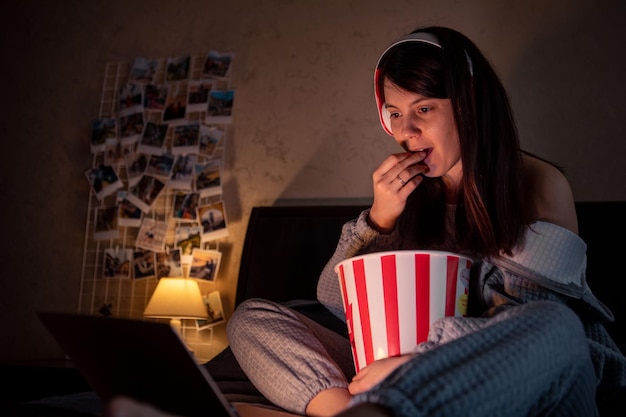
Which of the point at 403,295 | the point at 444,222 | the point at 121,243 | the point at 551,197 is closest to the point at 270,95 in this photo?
the point at 121,243

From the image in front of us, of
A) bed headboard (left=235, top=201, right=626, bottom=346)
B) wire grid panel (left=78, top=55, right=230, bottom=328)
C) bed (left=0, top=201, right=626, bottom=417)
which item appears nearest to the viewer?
bed (left=0, top=201, right=626, bottom=417)

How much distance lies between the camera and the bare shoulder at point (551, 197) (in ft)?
3.79

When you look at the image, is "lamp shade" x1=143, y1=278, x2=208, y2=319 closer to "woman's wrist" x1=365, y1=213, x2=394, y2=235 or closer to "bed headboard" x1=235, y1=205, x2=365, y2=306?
"bed headboard" x1=235, y1=205, x2=365, y2=306

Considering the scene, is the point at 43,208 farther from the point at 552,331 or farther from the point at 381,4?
the point at 552,331

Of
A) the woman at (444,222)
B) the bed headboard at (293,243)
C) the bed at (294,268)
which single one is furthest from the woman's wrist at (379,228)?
the bed headboard at (293,243)

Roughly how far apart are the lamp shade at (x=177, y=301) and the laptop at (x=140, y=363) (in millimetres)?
1331

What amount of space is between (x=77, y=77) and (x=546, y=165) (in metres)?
2.21

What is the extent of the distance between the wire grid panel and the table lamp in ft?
0.55

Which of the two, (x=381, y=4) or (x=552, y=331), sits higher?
(x=381, y=4)

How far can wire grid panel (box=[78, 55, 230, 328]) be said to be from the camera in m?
2.54

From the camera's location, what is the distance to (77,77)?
281cm

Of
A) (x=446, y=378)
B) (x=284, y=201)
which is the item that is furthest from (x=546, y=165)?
(x=284, y=201)

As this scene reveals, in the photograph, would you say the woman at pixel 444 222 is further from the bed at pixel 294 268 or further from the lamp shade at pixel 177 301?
the lamp shade at pixel 177 301

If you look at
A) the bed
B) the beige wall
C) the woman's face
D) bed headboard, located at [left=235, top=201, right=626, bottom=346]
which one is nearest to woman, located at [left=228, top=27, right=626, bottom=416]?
the woman's face
